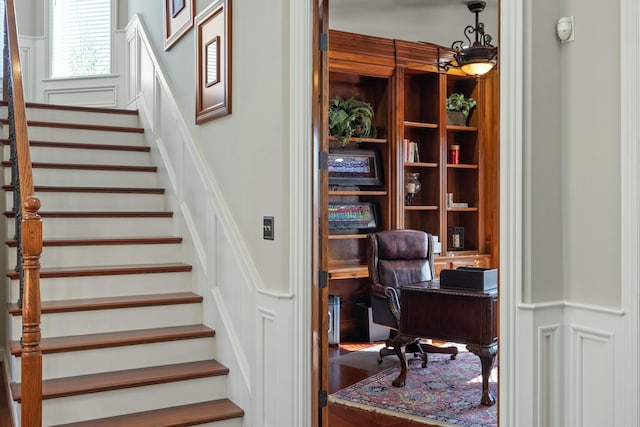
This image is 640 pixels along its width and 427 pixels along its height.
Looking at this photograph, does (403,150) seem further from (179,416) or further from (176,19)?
(179,416)

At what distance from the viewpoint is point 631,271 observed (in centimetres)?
183

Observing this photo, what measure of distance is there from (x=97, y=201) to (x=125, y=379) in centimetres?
171

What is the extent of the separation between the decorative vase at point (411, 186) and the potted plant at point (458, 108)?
2.46 feet

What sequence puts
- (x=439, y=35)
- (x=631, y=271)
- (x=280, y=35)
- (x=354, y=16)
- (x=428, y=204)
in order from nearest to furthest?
(x=631, y=271), (x=280, y=35), (x=354, y=16), (x=439, y=35), (x=428, y=204)

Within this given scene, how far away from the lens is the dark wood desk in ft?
11.8

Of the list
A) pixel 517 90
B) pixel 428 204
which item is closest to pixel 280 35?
pixel 517 90

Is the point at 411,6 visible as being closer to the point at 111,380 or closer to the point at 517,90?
the point at 517,90

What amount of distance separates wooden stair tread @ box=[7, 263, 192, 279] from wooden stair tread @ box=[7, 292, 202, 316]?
15cm

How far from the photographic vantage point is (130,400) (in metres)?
2.96

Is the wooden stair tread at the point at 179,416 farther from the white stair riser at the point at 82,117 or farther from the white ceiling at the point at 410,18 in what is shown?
the white ceiling at the point at 410,18

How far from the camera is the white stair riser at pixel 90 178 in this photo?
13.9 feet

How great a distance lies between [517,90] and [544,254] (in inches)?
22.9

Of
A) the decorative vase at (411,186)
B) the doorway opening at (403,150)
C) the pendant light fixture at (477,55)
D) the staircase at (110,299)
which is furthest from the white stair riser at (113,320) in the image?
the decorative vase at (411,186)

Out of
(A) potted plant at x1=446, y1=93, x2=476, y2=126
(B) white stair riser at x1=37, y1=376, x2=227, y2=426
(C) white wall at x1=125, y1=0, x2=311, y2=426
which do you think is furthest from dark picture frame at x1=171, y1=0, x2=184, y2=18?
(A) potted plant at x1=446, y1=93, x2=476, y2=126
